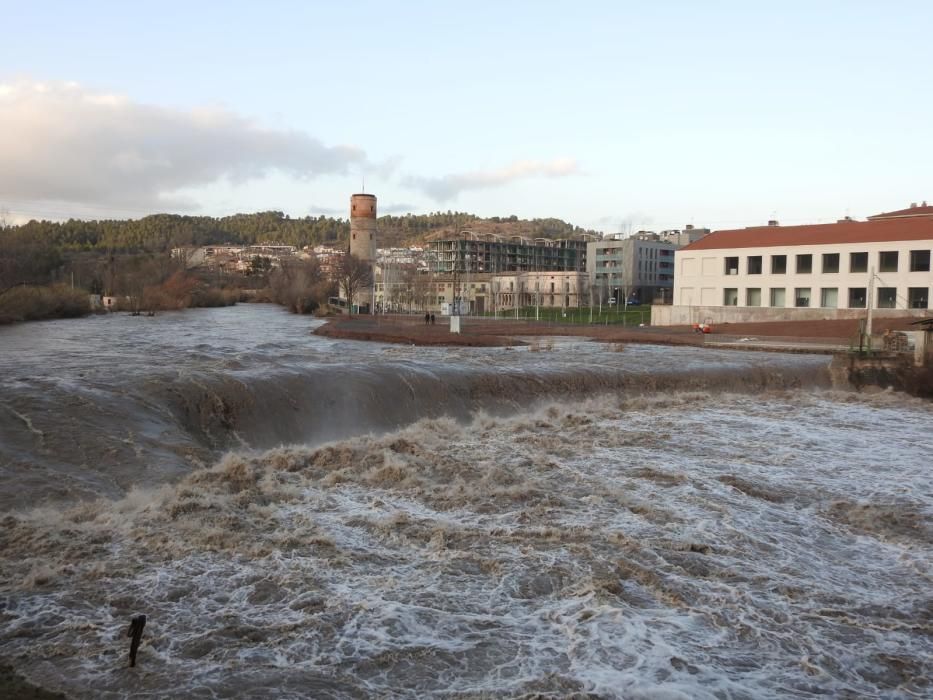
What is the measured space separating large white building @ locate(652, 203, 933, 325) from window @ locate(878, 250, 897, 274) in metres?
0.05

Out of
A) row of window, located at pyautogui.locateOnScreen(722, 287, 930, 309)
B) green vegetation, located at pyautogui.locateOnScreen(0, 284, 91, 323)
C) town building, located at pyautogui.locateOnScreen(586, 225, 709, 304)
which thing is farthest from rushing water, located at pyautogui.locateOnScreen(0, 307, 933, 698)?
town building, located at pyautogui.locateOnScreen(586, 225, 709, 304)

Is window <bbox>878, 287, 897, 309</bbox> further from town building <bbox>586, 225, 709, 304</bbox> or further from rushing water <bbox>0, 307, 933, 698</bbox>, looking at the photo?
town building <bbox>586, 225, 709, 304</bbox>

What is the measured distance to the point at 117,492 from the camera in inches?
399

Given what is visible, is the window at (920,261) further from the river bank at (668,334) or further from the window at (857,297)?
the river bank at (668,334)

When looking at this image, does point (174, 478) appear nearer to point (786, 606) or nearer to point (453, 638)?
point (453, 638)

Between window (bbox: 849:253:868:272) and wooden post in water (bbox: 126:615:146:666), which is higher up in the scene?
window (bbox: 849:253:868:272)

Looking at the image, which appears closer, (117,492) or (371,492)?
(117,492)

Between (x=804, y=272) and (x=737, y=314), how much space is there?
4.45 metres

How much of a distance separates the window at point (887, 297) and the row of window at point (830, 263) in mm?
1079

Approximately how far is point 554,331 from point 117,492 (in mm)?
33693

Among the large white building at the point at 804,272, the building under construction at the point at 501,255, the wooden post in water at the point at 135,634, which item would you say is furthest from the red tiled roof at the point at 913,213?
the building under construction at the point at 501,255

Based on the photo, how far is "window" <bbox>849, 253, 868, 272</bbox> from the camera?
45250 millimetres

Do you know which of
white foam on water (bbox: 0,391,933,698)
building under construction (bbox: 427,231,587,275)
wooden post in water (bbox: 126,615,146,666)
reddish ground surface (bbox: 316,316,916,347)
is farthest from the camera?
building under construction (bbox: 427,231,587,275)

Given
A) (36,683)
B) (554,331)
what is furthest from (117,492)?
(554,331)
